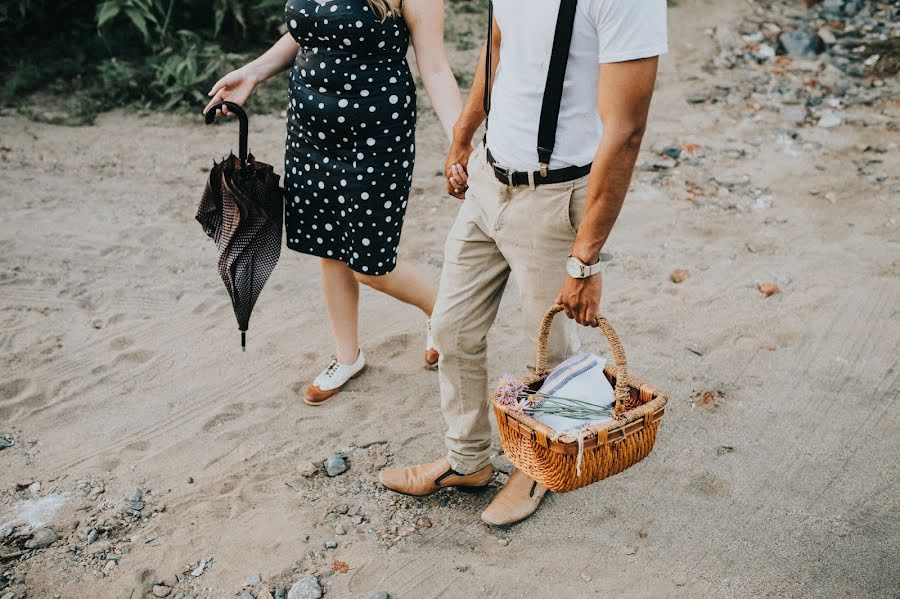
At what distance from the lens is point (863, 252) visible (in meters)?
4.74

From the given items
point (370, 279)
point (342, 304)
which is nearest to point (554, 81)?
point (370, 279)

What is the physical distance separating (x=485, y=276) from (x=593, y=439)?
0.70 meters

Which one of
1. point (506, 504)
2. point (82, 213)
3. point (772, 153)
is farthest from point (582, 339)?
point (82, 213)

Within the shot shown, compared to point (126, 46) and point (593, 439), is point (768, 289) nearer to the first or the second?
point (593, 439)

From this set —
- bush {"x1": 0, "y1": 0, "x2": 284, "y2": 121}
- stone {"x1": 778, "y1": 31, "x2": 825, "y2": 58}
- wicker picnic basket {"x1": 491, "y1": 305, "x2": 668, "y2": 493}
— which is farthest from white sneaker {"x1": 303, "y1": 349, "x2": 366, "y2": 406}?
stone {"x1": 778, "y1": 31, "x2": 825, "y2": 58}

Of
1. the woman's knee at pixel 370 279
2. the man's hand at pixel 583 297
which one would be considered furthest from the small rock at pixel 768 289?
the man's hand at pixel 583 297

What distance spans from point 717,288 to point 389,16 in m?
2.46

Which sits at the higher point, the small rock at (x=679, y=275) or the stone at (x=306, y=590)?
the small rock at (x=679, y=275)

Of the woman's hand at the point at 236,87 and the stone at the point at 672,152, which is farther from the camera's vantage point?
the stone at the point at 672,152

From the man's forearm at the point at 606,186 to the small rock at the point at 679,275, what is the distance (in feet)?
7.87

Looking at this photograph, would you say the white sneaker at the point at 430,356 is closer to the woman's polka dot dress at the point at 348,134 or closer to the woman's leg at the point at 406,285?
the woman's leg at the point at 406,285

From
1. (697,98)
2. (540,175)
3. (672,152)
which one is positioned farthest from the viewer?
(697,98)

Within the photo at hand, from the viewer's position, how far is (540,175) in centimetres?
245

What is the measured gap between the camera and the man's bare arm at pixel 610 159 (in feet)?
6.86
